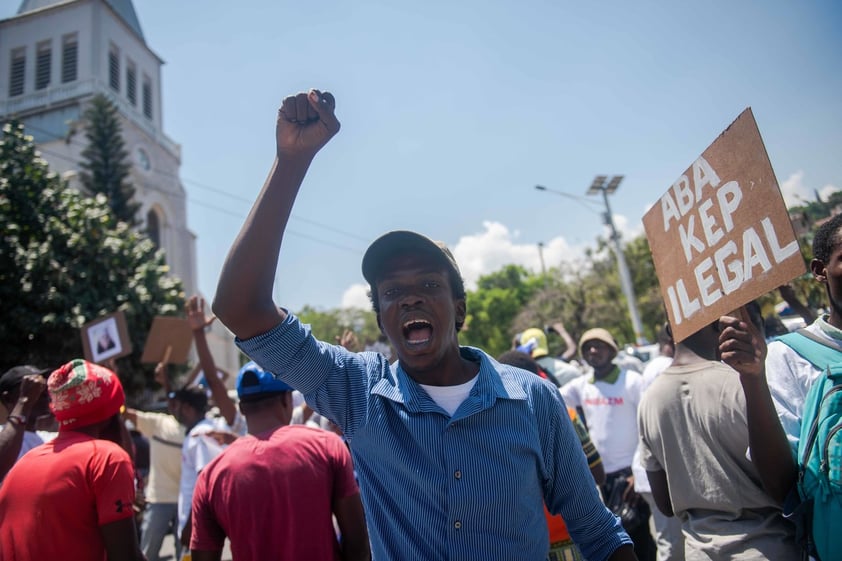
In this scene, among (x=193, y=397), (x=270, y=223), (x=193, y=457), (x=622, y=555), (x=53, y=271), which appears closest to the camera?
(x=270, y=223)

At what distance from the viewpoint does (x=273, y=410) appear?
2.75 m

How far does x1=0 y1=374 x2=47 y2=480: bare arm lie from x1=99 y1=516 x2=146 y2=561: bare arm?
95 centimetres

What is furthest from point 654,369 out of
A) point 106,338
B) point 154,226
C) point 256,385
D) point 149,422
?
point 154,226

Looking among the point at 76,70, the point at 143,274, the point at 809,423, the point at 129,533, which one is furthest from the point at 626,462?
the point at 76,70

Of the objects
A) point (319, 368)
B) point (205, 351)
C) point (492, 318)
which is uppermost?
point (492, 318)

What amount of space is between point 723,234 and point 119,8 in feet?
154

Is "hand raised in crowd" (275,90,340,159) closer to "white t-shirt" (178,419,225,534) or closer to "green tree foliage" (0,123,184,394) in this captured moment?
"white t-shirt" (178,419,225,534)

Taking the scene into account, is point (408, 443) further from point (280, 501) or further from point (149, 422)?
point (149, 422)

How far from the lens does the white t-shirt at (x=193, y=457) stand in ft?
14.0

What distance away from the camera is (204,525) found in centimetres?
238

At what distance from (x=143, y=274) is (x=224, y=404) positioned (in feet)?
51.9

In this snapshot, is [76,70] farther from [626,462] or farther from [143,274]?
[626,462]

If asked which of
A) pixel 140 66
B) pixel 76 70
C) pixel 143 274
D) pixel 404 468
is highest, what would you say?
pixel 140 66

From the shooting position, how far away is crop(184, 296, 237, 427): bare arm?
3.47 m
